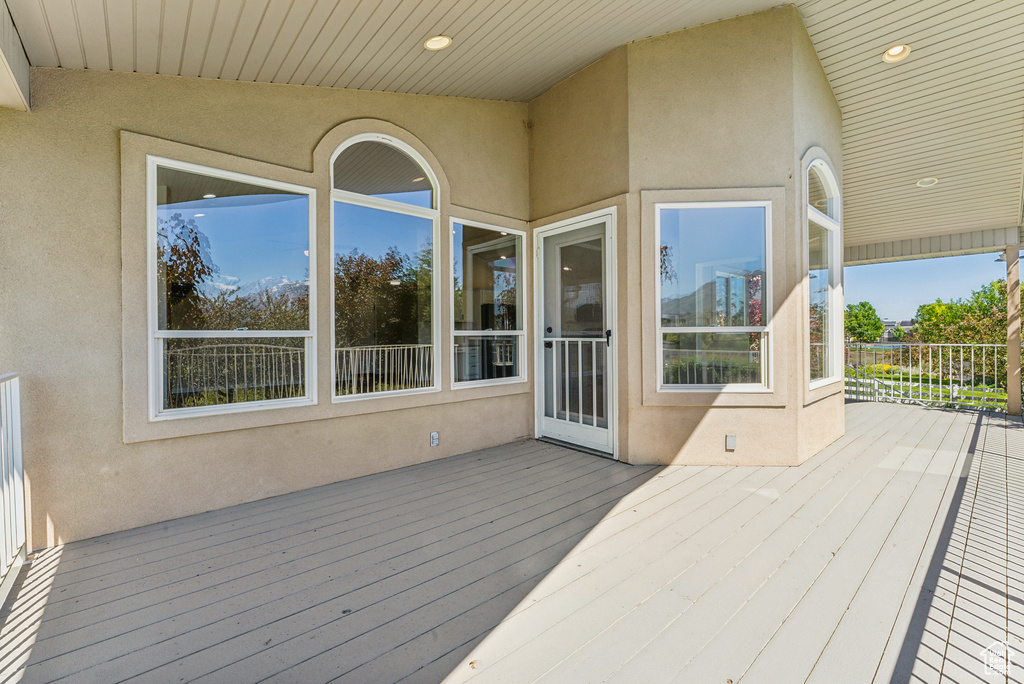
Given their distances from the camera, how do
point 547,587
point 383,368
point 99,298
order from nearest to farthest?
point 547,587
point 99,298
point 383,368

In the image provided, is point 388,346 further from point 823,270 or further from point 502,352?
point 823,270

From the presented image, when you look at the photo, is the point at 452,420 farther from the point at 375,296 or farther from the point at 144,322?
the point at 144,322

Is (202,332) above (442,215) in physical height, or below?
below

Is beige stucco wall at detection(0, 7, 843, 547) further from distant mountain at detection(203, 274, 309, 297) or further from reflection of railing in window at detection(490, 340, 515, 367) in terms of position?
distant mountain at detection(203, 274, 309, 297)

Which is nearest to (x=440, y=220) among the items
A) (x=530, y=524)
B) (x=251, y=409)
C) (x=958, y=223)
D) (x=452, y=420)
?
(x=452, y=420)

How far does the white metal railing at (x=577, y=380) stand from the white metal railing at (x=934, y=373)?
20.4 ft

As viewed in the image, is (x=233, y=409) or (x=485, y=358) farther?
(x=485, y=358)

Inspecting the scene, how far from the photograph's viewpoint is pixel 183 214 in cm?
297

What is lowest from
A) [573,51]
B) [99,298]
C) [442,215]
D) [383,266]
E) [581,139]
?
[99,298]

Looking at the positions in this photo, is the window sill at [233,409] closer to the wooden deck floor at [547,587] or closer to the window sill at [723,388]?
the wooden deck floor at [547,587]

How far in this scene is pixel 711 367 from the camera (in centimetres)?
396

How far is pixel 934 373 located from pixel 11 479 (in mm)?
11203

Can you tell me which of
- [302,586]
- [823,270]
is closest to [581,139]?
[823,270]

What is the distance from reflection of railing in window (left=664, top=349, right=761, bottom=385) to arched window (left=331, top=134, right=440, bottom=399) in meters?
2.14
